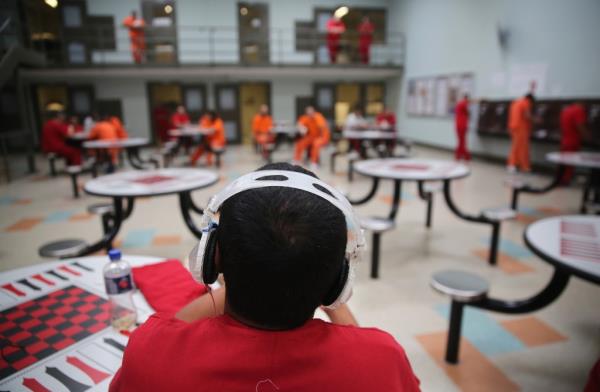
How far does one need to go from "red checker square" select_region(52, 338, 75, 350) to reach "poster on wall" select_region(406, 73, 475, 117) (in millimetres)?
10278

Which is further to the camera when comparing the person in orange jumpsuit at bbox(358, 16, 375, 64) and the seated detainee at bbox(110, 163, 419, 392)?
the person in orange jumpsuit at bbox(358, 16, 375, 64)

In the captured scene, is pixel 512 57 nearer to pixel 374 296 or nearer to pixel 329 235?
pixel 374 296

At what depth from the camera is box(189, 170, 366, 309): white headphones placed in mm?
676

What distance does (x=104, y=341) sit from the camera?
111 cm

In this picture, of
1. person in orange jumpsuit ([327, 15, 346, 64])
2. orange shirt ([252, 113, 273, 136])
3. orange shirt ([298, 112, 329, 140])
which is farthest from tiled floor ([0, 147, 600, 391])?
person in orange jumpsuit ([327, 15, 346, 64])

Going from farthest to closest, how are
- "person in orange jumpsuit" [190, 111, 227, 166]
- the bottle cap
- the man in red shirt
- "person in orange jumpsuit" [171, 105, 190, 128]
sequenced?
"person in orange jumpsuit" [171, 105, 190, 128]
the man in red shirt
"person in orange jumpsuit" [190, 111, 227, 166]
the bottle cap

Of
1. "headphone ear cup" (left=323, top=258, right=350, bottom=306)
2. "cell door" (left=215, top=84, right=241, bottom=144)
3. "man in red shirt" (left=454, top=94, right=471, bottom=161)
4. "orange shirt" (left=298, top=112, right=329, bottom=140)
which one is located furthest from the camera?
"cell door" (left=215, top=84, right=241, bottom=144)

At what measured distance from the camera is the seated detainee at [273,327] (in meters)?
0.61

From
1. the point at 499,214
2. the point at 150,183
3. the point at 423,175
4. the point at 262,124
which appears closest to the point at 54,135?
the point at 262,124

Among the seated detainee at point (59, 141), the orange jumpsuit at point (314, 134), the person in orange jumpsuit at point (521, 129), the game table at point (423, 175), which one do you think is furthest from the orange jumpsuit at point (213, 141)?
the person in orange jumpsuit at point (521, 129)

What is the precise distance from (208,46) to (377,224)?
11.6 meters

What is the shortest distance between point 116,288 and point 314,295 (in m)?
0.87

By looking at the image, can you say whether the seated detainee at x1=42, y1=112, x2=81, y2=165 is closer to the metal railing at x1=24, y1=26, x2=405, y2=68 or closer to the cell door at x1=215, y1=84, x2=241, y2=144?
the metal railing at x1=24, y1=26, x2=405, y2=68

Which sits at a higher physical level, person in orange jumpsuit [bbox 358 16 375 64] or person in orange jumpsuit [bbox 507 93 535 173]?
person in orange jumpsuit [bbox 358 16 375 64]
